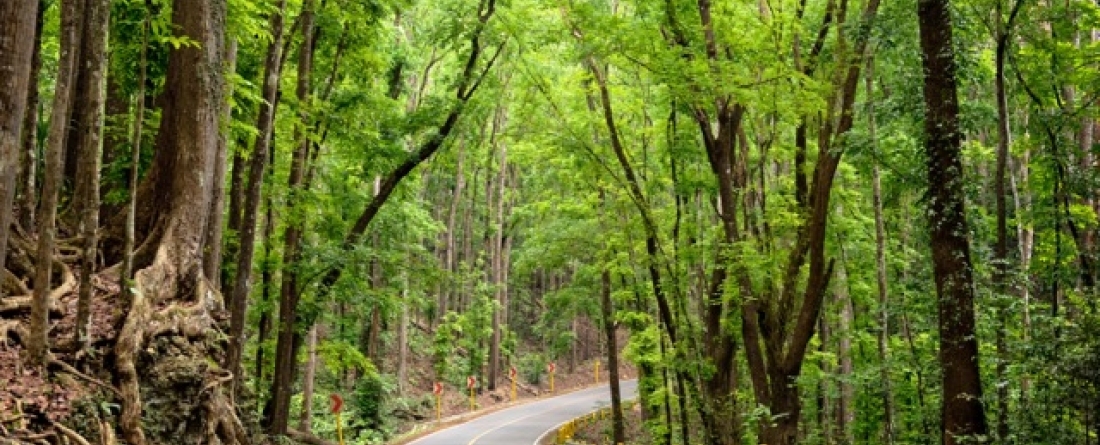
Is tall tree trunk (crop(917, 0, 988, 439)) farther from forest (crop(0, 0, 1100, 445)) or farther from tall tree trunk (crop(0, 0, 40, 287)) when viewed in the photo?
tall tree trunk (crop(0, 0, 40, 287))

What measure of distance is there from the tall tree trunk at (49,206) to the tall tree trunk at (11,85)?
1014 mm

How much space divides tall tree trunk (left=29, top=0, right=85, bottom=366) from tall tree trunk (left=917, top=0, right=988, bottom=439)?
883 cm

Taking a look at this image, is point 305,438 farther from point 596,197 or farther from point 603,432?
point 603,432

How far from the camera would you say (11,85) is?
17.2 ft

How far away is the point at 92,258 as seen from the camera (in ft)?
22.5

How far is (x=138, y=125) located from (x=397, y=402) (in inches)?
813

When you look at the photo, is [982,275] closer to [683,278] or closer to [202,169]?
[683,278]

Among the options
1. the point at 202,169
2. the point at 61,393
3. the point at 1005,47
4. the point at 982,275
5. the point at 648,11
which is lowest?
the point at 61,393

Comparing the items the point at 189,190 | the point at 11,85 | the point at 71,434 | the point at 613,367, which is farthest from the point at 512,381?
the point at 11,85

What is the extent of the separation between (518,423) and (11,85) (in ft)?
75.9

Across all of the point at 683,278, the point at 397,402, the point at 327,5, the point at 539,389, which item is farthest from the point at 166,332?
the point at 539,389

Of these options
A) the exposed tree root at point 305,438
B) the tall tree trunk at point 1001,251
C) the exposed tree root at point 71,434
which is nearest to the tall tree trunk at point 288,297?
the exposed tree root at point 305,438

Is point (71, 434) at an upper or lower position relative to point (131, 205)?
lower

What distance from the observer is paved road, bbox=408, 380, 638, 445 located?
22672 millimetres
